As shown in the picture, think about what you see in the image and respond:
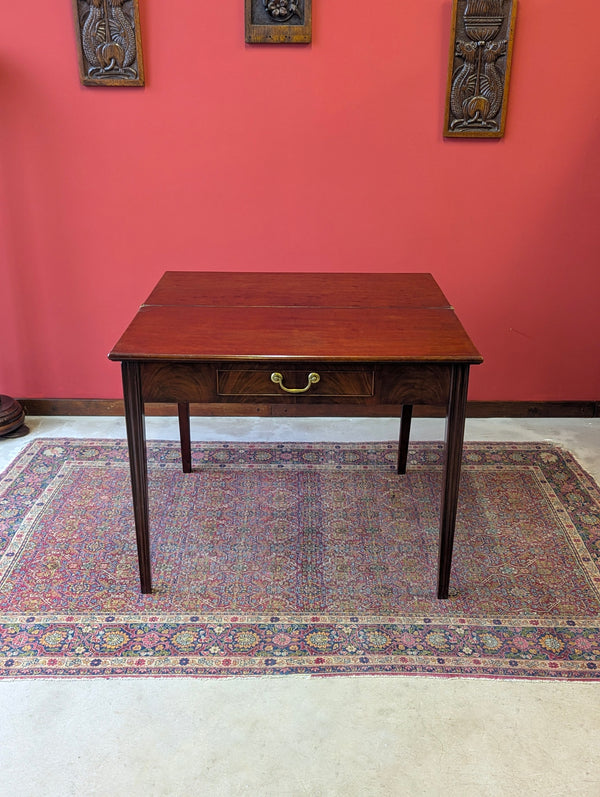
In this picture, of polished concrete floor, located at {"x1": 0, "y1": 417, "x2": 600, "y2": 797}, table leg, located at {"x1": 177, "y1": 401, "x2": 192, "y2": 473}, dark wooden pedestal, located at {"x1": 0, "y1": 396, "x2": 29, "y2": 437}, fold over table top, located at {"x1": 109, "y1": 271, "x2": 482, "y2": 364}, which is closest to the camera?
polished concrete floor, located at {"x1": 0, "y1": 417, "x2": 600, "y2": 797}

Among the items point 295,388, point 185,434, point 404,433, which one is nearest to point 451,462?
point 295,388

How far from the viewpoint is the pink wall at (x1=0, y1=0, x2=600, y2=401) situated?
→ 311cm

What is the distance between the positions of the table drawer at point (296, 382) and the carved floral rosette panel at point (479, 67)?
1620 mm

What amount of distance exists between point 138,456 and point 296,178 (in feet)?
5.42

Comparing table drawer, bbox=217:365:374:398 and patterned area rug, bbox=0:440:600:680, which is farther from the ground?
table drawer, bbox=217:365:374:398

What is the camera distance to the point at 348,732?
1898 mm

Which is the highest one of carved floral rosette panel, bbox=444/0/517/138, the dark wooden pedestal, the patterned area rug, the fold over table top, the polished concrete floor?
carved floral rosette panel, bbox=444/0/517/138

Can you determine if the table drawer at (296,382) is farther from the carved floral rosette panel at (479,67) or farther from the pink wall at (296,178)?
the carved floral rosette panel at (479,67)


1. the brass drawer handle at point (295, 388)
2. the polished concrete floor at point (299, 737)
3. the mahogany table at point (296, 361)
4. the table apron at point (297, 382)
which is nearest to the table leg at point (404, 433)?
the mahogany table at point (296, 361)

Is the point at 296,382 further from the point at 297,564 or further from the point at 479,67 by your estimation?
the point at 479,67

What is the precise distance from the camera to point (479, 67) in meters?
3.10

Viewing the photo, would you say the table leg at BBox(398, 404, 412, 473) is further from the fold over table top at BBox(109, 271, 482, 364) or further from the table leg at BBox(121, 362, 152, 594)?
the table leg at BBox(121, 362, 152, 594)

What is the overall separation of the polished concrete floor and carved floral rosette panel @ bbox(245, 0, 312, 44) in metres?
2.47

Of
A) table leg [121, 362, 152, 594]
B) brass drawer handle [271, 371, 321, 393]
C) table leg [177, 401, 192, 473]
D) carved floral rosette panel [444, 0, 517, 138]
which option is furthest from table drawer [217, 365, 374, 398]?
carved floral rosette panel [444, 0, 517, 138]
